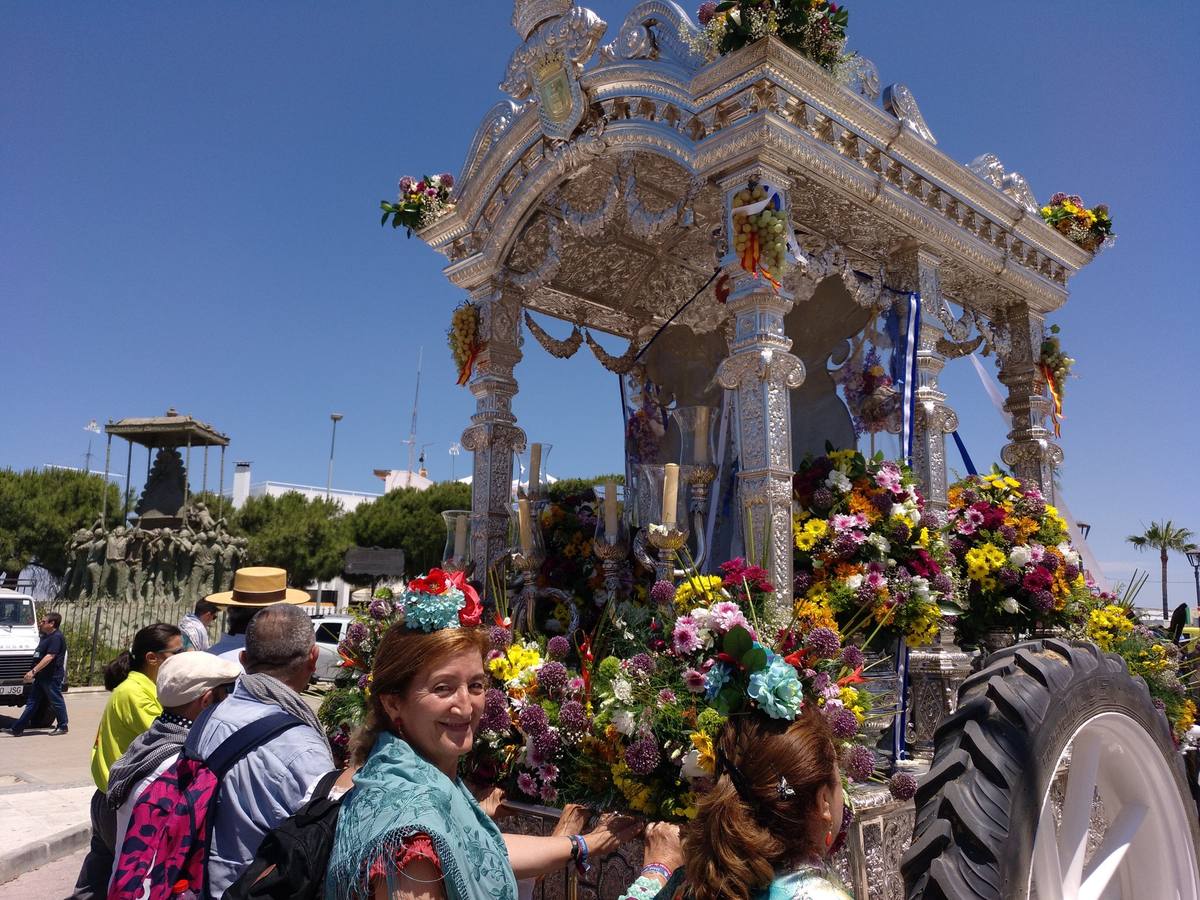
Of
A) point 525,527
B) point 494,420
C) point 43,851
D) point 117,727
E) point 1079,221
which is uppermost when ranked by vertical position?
point 1079,221

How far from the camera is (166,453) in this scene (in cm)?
2808

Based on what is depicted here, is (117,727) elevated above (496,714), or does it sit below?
below

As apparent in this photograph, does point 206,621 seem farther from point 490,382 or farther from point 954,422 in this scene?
point 954,422

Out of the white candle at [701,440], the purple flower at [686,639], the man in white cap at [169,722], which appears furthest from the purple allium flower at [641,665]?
the white candle at [701,440]

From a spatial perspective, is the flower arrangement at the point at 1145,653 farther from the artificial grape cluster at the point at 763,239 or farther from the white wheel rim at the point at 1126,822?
the artificial grape cluster at the point at 763,239

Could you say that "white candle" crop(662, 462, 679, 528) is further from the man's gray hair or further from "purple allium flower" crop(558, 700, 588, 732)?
the man's gray hair

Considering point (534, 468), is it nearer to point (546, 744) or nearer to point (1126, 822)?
point (546, 744)

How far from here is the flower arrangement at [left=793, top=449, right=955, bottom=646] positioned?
4625mm

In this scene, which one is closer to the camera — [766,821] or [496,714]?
[766,821]

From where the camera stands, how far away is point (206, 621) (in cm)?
755

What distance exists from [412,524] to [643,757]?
3808 cm

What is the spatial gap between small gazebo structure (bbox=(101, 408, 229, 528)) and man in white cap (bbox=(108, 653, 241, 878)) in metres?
26.4

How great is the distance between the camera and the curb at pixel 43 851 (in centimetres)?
602

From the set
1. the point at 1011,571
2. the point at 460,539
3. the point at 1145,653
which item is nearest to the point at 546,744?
the point at 460,539
